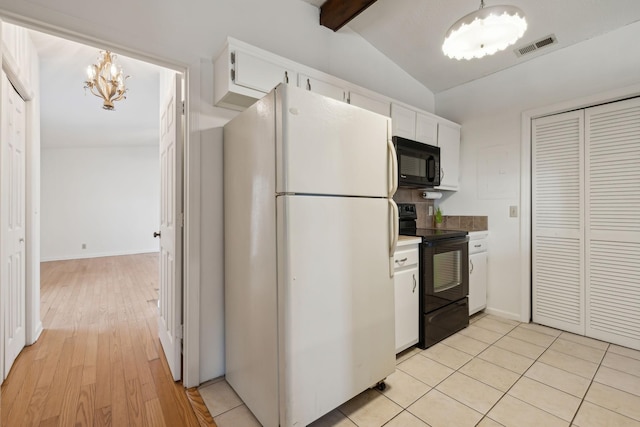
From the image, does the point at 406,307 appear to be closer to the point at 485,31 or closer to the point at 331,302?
the point at 331,302

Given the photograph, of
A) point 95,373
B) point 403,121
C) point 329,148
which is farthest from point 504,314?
point 95,373

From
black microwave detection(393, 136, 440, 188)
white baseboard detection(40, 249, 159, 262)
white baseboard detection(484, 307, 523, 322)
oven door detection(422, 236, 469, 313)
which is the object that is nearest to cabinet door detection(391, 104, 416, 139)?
black microwave detection(393, 136, 440, 188)

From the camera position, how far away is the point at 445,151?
3096 millimetres

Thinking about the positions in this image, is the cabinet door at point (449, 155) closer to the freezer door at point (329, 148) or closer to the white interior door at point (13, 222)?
the freezer door at point (329, 148)

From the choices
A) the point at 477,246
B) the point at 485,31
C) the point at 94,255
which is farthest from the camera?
the point at 94,255

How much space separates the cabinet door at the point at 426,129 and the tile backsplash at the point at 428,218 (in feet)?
1.91

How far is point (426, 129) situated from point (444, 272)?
148 centimetres

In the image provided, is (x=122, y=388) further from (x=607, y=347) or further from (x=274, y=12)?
(x=607, y=347)

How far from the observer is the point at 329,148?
4.66 feet

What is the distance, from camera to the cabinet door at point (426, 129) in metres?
2.83

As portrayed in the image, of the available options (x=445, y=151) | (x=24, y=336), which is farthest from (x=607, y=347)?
(x=24, y=336)

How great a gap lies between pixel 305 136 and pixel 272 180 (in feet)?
0.87

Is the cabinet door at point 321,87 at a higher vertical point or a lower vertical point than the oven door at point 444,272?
higher

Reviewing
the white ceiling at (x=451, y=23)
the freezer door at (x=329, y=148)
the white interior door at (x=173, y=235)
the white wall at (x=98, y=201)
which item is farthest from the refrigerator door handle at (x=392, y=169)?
the white wall at (x=98, y=201)
